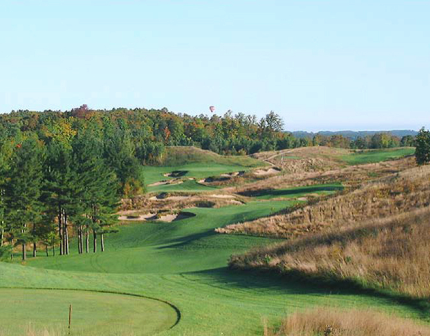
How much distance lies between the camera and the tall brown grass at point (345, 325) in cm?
894

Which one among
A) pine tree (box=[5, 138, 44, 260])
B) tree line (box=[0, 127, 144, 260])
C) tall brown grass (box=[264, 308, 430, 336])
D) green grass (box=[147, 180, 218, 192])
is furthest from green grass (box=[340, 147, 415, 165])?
tall brown grass (box=[264, 308, 430, 336])

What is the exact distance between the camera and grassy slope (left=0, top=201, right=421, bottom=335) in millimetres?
10294

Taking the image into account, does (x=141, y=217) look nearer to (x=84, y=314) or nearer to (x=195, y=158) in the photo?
(x=84, y=314)

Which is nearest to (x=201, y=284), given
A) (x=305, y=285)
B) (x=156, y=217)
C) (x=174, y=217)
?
(x=305, y=285)

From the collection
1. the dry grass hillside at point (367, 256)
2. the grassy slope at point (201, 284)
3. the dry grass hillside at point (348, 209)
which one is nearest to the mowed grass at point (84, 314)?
the grassy slope at point (201, 284)

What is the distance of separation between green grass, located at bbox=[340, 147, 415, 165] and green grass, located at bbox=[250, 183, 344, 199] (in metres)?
35.0

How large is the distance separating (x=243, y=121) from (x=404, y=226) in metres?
167

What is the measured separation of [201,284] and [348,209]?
15.4m

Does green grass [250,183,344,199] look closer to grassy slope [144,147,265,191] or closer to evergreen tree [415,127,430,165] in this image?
evergreen tree [415,127,430,165]

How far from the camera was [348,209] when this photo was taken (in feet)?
98.2

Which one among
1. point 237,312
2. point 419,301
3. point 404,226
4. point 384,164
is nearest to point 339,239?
point 404,226

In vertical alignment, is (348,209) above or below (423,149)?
below

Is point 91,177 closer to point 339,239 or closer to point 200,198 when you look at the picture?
point 200,198

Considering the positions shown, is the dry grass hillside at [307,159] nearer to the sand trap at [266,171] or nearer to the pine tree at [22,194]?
the sand trap at [266,171]
